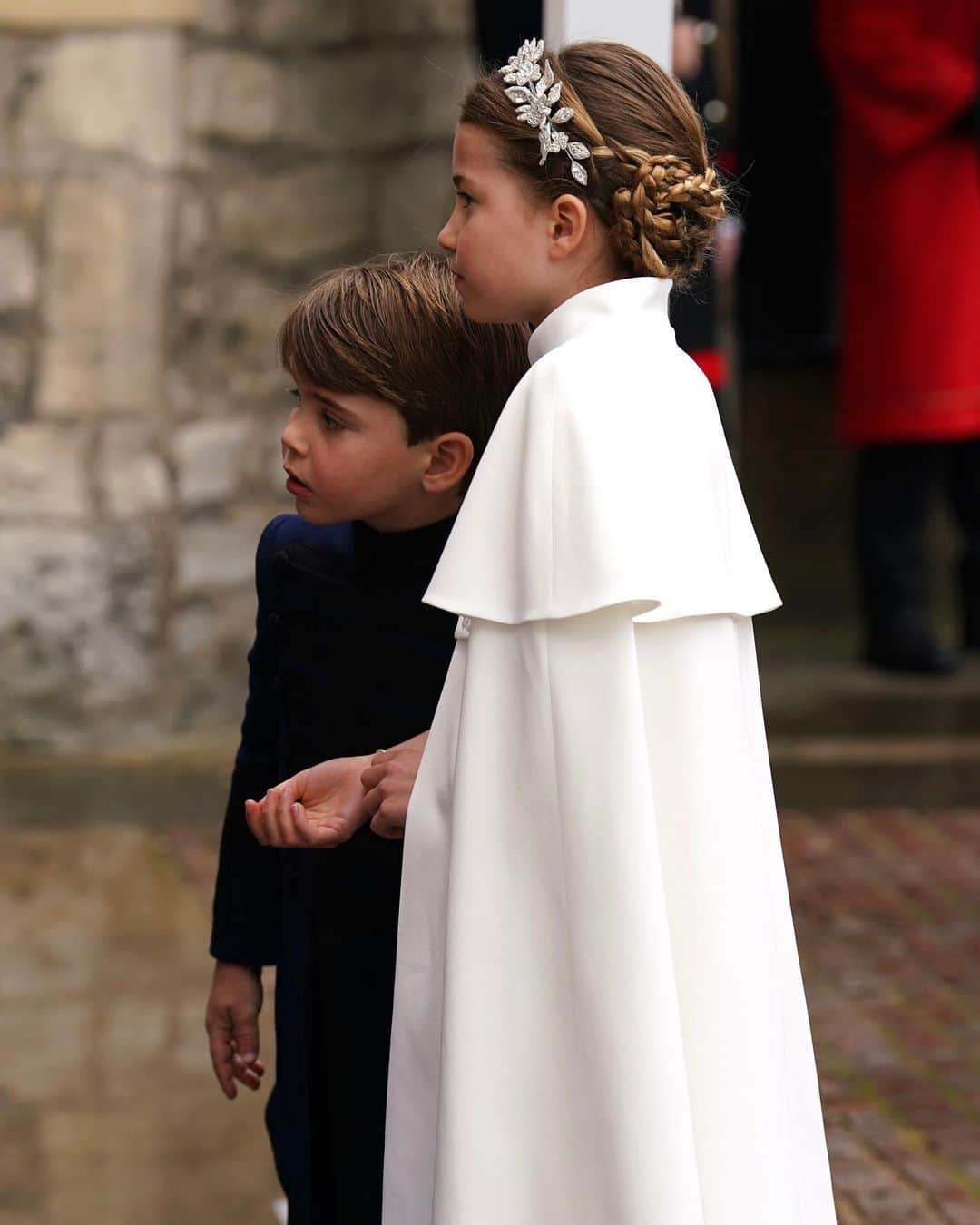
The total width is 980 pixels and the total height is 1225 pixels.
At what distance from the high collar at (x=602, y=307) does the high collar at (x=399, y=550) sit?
335 millimetres

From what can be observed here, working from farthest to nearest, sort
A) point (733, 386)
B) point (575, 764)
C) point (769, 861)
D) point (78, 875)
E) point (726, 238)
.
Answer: point (733, 386) → point (726, 238) → point (78, 875) → point (769, 861) → point (575, 764)

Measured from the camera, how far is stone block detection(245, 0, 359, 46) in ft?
18.4

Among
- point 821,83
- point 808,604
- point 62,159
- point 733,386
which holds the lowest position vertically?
point 808,604

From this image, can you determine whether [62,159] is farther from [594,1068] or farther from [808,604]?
[594,1068]

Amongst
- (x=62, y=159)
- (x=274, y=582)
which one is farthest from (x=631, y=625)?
(x=62, y=159)

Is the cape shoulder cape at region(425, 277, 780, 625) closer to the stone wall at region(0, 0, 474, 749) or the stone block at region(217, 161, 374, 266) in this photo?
the stone wall at region(0, 0, 474, 749)

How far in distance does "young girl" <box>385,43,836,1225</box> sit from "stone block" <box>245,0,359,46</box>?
387cm

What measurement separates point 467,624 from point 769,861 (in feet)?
1.20

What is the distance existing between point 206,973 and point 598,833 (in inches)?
99.2

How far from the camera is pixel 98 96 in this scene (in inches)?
209

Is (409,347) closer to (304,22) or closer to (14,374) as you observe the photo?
(14,374)

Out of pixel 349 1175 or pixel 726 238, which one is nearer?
pixel 349 1175

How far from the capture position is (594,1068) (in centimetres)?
182

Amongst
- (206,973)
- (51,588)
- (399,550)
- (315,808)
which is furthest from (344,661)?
(51,588)
